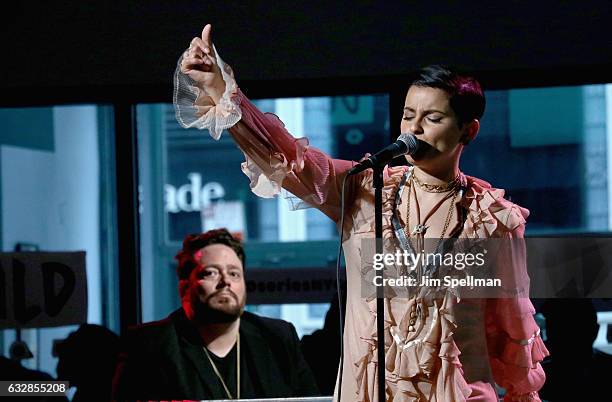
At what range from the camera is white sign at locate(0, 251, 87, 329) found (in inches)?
171

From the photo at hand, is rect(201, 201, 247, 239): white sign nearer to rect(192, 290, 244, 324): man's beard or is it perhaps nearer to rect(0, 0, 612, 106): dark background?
rect(0, 0, 612, 106): dark background

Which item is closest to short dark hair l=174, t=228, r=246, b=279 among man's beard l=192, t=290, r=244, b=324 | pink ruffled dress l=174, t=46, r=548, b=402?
man's beard l=192, t=290, r=244, b=324

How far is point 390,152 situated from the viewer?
6.73 feet

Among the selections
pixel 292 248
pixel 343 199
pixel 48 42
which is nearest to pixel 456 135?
pixel 343 199

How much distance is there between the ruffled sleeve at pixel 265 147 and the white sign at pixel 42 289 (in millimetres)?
2305

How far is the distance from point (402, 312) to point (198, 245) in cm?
187

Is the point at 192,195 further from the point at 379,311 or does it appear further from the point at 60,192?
the point at 379,311

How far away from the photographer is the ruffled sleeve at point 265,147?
2105mm

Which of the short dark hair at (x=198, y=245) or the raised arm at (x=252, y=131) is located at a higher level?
the raised arm at (x=252, y=131)

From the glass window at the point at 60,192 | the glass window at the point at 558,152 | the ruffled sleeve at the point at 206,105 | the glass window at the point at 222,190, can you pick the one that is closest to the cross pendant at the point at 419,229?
the ruffled sleeve at the point at 206,105

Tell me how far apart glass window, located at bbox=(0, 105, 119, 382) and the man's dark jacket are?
78.2 inches

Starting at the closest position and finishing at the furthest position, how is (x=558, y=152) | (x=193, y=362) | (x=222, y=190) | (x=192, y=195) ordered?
(x=193, y=362)
(x=558, y=152)
(x=222, y=190)
(x=192, y=195)

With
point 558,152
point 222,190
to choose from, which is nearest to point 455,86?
point 558,152

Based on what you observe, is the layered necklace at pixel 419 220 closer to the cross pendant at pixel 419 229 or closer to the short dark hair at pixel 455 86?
the cross pendant at pixel 419 229
